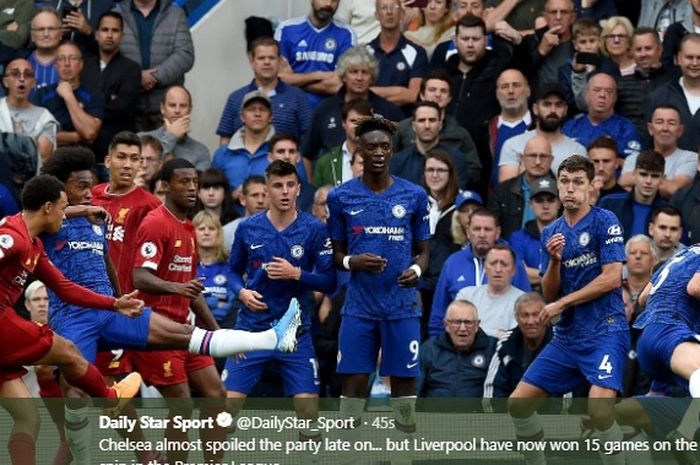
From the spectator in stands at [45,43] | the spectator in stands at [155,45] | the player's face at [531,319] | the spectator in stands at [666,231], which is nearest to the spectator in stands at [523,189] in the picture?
the spectator in stands at [666,231]

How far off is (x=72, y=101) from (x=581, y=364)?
726cm

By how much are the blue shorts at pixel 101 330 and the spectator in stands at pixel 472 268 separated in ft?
12.6

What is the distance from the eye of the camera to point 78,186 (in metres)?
14.3

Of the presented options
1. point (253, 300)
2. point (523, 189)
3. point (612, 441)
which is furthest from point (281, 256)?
point (523, 189)

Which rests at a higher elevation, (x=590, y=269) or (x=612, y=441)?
(x=590, y=269)

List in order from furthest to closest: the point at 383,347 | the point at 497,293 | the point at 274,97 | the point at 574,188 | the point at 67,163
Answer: the point at 274,97 < the point at 497,293 < the point at 383,347 < the point at 574,188 < the point at 67,163

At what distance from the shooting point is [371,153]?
14.8m

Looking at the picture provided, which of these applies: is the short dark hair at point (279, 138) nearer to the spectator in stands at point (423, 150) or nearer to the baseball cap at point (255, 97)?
the baseball cap at point (255, 97)

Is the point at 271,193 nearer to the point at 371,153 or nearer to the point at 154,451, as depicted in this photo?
the point at 371,153

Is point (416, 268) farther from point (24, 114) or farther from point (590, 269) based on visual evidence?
point (24, 114)

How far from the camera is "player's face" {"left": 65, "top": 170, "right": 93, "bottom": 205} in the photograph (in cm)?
1430

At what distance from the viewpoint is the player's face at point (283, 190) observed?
591 inches

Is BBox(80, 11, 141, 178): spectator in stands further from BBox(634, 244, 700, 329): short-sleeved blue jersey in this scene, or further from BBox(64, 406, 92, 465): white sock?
BBox(634, 244, 700, 329): short-sleeved blue jersey

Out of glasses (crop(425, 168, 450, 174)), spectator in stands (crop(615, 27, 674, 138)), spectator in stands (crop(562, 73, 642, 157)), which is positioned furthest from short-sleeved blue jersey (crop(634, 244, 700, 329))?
spectator in stands (crop(615, 27, 674, 138))
